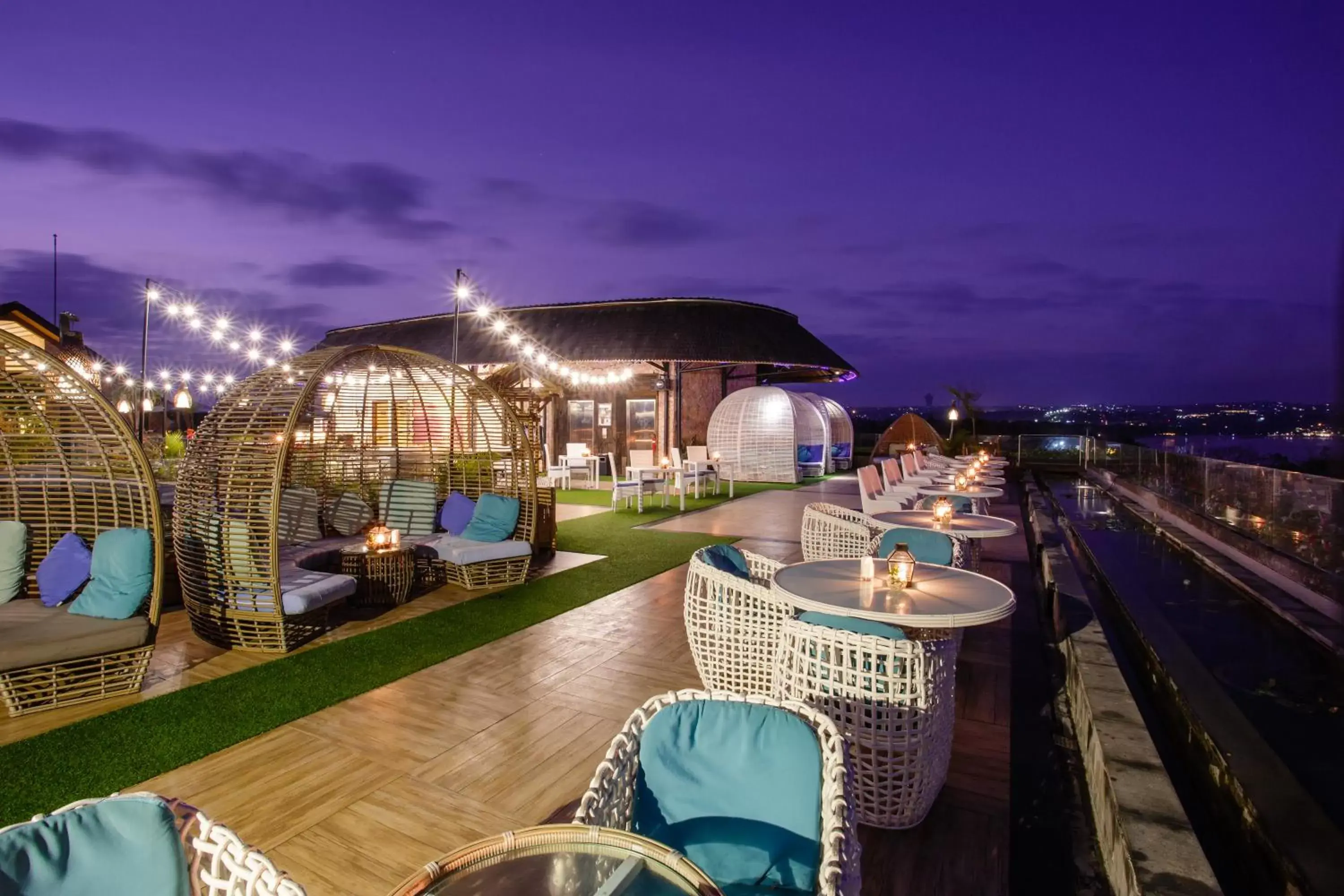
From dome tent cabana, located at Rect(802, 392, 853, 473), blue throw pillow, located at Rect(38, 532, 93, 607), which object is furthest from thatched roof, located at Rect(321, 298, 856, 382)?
blue throw pillow, located at Rect(38, 532, 93, 607)

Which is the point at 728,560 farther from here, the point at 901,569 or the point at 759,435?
the point at 759,435

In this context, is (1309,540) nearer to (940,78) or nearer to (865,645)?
(865,645)

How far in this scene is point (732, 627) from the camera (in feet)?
12.4

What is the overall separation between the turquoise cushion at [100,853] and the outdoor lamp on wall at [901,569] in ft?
9.92

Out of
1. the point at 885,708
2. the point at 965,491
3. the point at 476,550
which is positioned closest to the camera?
the point at 885,708

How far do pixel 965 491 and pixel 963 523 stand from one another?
12.0 feet

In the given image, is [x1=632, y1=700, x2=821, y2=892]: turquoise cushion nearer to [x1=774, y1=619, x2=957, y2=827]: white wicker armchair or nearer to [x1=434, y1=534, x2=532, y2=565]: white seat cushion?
[x1=774, y1=619, x2=957, y2=827]: white wicker armchair

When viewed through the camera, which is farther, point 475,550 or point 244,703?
point 475,550

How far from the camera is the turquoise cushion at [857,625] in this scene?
345 cm

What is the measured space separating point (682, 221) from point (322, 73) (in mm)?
33111

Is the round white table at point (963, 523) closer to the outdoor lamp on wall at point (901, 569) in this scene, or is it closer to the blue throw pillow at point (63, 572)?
the outdoor lamp on wall at point (901, 569)

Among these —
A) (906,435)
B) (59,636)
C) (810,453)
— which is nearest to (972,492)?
(59,636)

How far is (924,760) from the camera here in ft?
9.30

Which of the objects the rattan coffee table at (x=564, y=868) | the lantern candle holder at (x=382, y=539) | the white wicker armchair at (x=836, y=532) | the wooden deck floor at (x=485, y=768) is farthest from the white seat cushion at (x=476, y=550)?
the rattan coffee table at (x=564, y=868)
